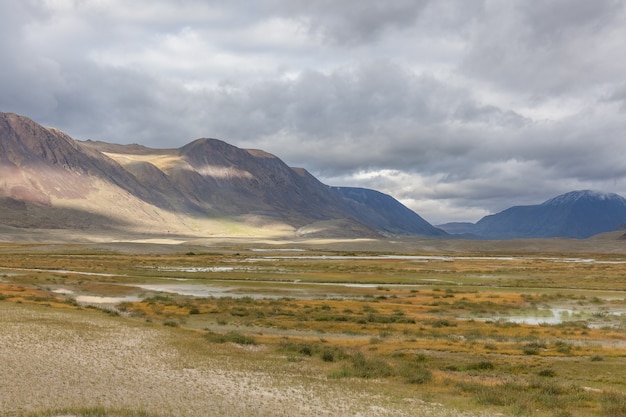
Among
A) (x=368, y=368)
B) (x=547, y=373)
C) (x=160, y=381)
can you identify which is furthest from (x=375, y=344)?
(x=160, y=381)

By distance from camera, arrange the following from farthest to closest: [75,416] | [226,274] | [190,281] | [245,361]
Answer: [226,274] → [190,281] → [245,361] → [75,416]

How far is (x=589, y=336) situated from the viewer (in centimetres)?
3284

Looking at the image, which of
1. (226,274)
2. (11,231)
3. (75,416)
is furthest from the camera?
(11,231)

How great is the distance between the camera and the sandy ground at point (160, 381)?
Result: 1653cm

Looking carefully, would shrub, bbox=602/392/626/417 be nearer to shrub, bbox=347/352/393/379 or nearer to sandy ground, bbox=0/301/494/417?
sandy ground, bbox=0/301/494/417

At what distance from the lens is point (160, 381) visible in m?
19.6

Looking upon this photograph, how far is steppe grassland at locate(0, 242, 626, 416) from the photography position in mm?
17875

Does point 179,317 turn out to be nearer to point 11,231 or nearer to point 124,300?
point 124,300

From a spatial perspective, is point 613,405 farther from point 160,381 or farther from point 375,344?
point 160,381

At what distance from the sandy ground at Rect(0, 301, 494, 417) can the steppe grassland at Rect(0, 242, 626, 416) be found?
126 mm

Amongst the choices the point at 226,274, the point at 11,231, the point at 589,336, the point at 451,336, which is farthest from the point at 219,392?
the point at 11,231

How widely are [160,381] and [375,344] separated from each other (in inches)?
540

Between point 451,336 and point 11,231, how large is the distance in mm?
207262

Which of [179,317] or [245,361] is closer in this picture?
[245,361]
